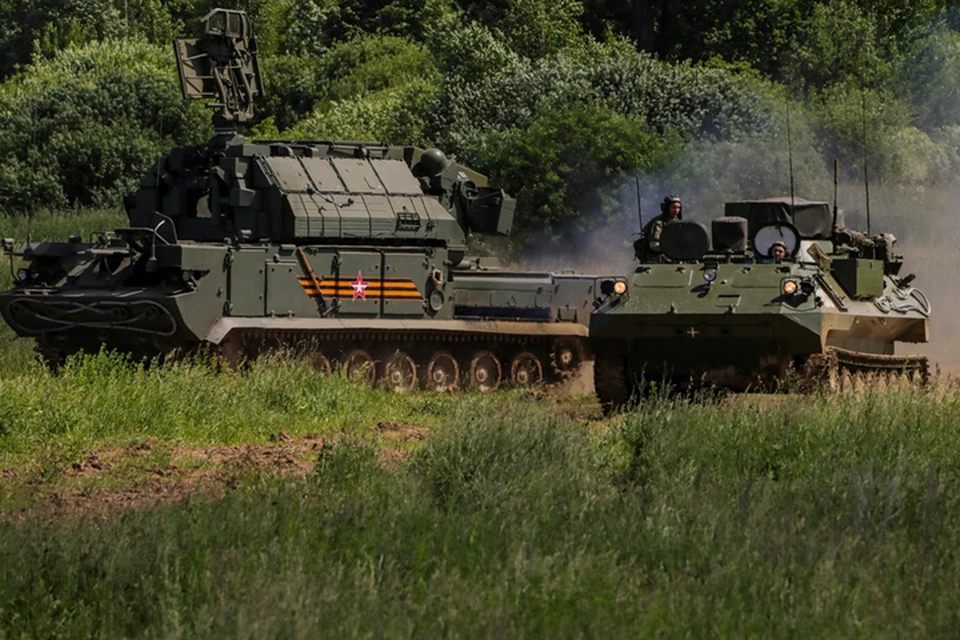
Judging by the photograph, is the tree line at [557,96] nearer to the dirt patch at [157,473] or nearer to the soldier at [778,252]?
the soldier at [778,252]

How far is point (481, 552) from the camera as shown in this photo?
7848 mm

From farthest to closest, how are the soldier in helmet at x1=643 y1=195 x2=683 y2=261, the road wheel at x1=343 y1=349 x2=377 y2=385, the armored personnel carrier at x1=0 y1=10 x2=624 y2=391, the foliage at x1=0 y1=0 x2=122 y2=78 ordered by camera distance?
1. the foliage at x1=0 y1=0 x2=122 y2=78
2. the road wheel at x1=343 y1=349 x2=377 y2=385
3. the armored personnel carrier at x1=0 y1=10 x2=624 y2=391
4. the soldier in helmet at x1=643 y1=195 x2=683 y2=261

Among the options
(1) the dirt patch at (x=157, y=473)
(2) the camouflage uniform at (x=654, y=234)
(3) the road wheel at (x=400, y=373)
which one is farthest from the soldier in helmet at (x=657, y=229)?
(3) the road wheel at (x=400, y=373)

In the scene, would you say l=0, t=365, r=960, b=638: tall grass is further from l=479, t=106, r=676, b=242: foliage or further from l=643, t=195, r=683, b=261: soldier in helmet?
l=479, t=106, r=676, b=242: foliage

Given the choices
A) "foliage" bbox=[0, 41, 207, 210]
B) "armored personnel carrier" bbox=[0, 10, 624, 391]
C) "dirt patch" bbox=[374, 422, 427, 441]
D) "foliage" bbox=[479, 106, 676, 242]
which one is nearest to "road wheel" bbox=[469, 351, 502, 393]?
"armored personnel carrier" bbox=[0, 10, 624, 391]

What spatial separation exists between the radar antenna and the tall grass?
1027 centimetres

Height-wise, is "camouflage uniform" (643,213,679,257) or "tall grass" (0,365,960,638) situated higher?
"camouflage uniform" (643,213,679,257)

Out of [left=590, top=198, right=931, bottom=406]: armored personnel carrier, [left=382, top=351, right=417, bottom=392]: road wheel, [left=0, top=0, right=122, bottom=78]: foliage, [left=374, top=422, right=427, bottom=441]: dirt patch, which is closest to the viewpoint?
[left=374, top=422, right=427, bottom=441]: dirt patch

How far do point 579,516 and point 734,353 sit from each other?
635 cm

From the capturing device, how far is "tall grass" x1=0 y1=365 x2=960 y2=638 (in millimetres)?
6977

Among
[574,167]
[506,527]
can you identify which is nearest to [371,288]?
[506,527]

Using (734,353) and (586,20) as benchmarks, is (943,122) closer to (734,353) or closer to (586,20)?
(586,20)

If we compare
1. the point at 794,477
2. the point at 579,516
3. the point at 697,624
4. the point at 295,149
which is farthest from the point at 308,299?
the point at 697,624

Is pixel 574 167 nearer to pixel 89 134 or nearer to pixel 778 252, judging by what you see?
pixel 89 134
